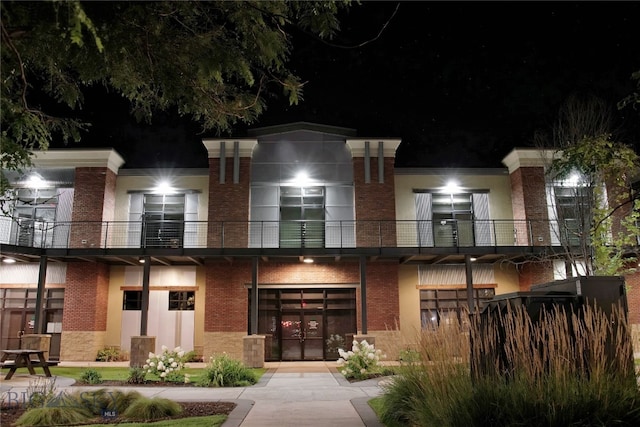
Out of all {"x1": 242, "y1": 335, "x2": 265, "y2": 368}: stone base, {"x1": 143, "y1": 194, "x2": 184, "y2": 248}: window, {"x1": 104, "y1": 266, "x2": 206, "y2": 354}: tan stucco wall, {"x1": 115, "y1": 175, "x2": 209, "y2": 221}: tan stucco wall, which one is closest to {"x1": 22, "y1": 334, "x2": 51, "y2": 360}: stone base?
{"x1": 104, "y1": 266, "x2": 206, "y2": 354}: tan stucco wall

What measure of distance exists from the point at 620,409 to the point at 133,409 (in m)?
6.02

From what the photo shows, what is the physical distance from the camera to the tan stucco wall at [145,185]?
21.1 m

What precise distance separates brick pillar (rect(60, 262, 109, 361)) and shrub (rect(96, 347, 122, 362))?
0.58ft

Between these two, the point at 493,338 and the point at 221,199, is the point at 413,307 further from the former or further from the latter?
the point at 493,338

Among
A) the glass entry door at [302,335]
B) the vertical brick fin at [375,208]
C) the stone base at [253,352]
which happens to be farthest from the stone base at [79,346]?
the vertical brick fin at [375,208]

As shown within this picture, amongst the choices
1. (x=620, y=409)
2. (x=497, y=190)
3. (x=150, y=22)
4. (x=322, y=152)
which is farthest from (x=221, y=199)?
(x=620, y=409)

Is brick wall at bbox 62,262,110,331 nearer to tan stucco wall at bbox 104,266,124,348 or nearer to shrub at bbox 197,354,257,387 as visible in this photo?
tan stucco wall at bbox 104,266,124,348

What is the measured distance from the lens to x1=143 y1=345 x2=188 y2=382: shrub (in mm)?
12469

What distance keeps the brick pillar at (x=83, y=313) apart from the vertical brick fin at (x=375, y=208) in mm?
9669

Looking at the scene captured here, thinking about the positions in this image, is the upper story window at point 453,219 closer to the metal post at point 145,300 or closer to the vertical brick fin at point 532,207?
the vertical brick fin at point 532,207

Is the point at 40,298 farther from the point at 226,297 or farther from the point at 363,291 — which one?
the point at 363,291

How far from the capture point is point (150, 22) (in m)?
5.58

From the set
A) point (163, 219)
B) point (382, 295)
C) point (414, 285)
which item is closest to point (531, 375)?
point (382, 295)

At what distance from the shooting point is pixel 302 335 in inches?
788
